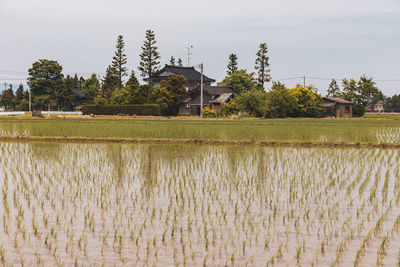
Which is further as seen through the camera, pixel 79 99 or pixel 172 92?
pixel 79 99

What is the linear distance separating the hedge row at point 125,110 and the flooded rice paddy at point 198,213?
37.8 metres

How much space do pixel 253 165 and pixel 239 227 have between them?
572 cm

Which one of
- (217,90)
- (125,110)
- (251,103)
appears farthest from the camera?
(217,90)

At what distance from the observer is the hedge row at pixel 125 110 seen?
49.1 m

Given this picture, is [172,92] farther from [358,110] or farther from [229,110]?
[358,110]

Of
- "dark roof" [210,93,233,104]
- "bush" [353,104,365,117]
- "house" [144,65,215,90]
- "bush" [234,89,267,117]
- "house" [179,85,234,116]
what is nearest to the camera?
"bush" [234,89,267,117]

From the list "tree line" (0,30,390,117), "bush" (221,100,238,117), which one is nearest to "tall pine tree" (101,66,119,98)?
"tree line" (0,30,390,117)

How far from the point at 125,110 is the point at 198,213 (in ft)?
150

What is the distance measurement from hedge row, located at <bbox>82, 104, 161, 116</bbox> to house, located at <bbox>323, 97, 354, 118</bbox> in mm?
24977

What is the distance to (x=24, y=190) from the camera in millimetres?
7543

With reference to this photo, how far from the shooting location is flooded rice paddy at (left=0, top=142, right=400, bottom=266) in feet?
14.3

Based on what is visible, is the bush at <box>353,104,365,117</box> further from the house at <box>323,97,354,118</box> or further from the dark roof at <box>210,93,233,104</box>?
the dark roof at <box>210,93,233,104</box>

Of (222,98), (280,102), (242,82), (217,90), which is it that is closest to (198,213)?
(280,102)

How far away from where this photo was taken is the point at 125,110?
50781 millimetres
